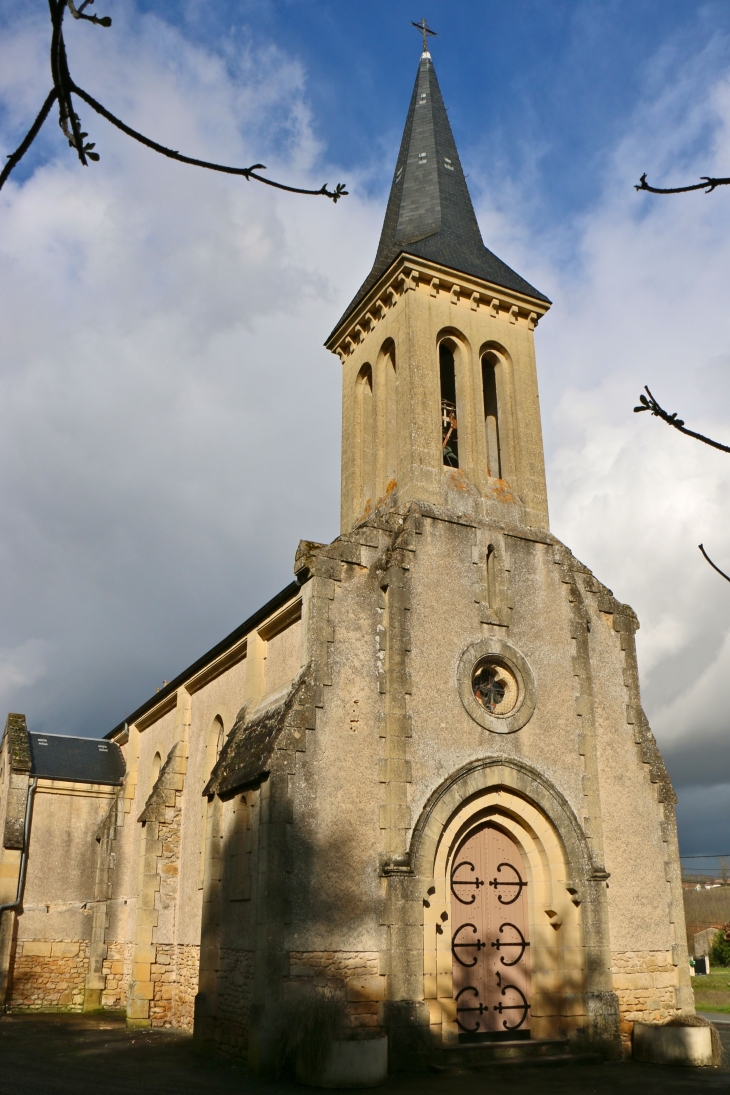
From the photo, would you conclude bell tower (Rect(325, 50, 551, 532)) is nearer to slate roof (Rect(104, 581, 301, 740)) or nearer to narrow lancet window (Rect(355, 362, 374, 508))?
narrow lancet window (Rect(355, 362, 374, 508))

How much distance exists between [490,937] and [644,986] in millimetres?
2460

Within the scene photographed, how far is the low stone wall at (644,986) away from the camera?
12656mm

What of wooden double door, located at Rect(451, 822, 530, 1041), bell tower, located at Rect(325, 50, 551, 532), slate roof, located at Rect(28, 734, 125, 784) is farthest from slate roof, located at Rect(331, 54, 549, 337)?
slate roof, located at Rect(28, 734, 125, 784)

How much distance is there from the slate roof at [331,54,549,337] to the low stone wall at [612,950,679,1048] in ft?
36.6

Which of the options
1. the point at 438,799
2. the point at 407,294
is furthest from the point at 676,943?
the point at 407,294

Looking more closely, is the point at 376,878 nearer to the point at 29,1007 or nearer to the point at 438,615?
the point at 438,615

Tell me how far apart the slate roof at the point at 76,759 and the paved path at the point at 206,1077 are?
8609mm

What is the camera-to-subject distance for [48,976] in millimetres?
19266

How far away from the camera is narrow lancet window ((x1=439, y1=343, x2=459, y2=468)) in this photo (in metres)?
15.5

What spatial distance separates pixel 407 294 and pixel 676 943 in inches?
438

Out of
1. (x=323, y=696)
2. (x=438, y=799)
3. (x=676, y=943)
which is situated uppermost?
(x=323, y=696)

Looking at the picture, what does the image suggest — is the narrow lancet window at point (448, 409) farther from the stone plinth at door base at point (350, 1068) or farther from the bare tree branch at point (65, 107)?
the bare tree branch at point (65, 107)

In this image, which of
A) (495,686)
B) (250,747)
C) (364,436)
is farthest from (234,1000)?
(364,436)

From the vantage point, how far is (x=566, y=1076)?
427 inches
